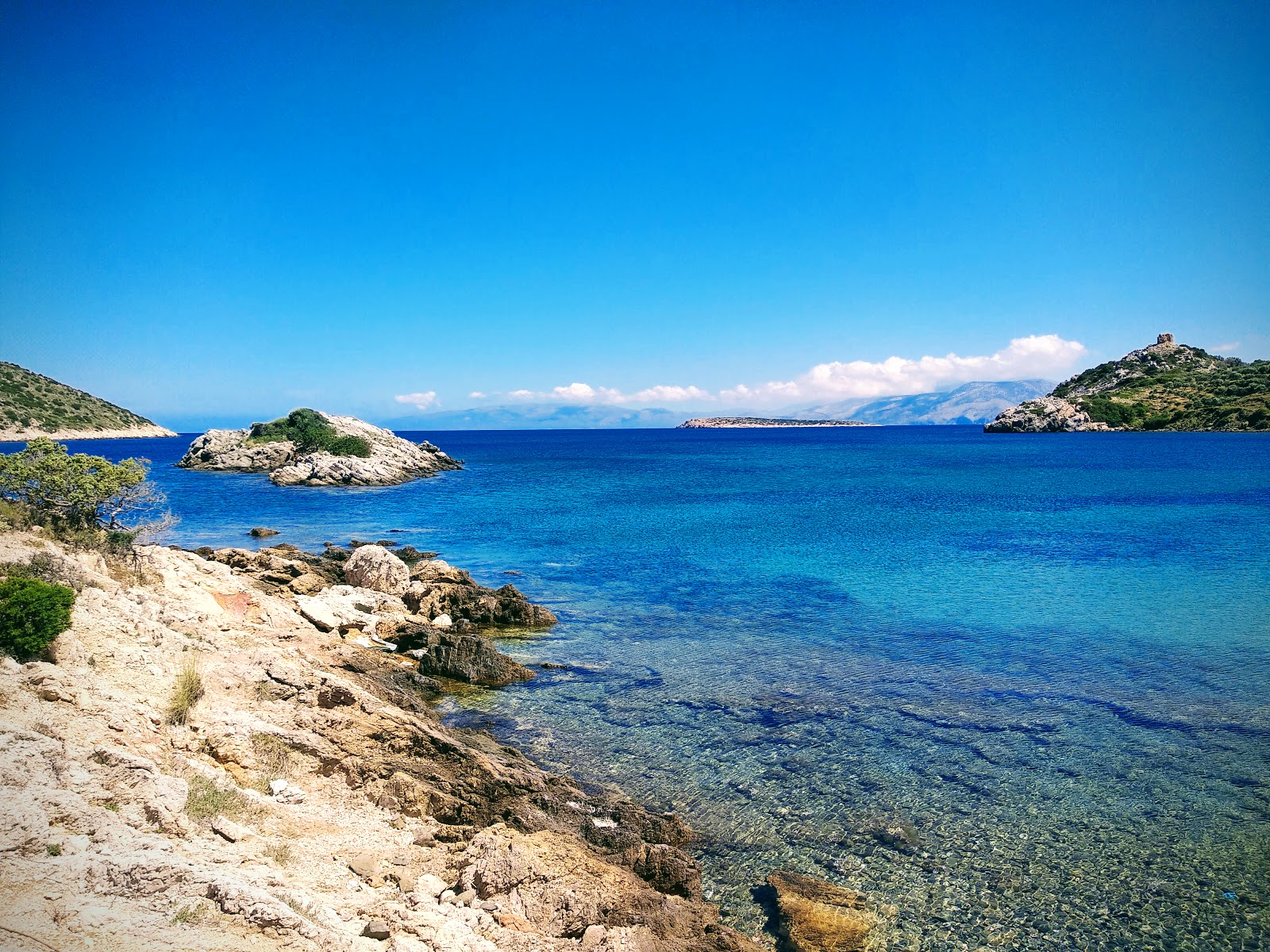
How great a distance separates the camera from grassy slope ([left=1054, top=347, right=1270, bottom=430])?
152 m

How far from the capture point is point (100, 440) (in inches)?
6964

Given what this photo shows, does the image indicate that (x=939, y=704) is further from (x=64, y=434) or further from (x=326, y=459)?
(x=64, y=434)

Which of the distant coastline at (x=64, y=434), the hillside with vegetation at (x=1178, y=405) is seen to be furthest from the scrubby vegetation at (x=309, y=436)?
the hillside with vegetation at (x=1178, y=405)

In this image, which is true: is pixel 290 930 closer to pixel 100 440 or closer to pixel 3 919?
pixel 3 919

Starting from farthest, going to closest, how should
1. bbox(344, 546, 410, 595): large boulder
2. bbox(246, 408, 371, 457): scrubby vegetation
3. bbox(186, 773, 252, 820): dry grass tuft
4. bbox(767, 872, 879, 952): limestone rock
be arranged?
bbox(246, 408, 371, 457): scrubby vegetation → bbox(344, 546, 410, 595): large boulder → bbox(767, 872, 879, 952): limestone rock → bbox(186, 773, 252, 820): dry grass tuft

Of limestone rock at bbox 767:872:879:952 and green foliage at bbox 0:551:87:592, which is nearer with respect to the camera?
limestone rock at bbox 767:872:879:952

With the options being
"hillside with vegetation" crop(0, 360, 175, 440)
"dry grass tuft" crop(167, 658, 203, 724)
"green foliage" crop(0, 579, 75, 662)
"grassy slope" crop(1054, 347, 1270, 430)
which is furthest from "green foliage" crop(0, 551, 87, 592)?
"grassy slope" crop(1054, 347, 1270, 430)

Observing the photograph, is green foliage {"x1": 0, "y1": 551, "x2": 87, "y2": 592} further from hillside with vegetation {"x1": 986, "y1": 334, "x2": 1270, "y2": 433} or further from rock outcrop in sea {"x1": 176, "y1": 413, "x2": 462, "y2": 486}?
hillside with vegetation {"x1": 986, "y1": 334, "x2": 1270, "y2": 433}

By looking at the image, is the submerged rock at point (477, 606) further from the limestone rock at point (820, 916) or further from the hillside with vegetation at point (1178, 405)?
the hillside with vegetation at point (1178, 405)

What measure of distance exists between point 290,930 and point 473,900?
244 centimetres

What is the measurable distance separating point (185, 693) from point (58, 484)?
10215 mm

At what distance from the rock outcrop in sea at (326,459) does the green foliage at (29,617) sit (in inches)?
2739

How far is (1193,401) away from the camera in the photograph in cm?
16800

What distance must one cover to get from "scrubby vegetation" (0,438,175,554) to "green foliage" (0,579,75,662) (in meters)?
6.13
